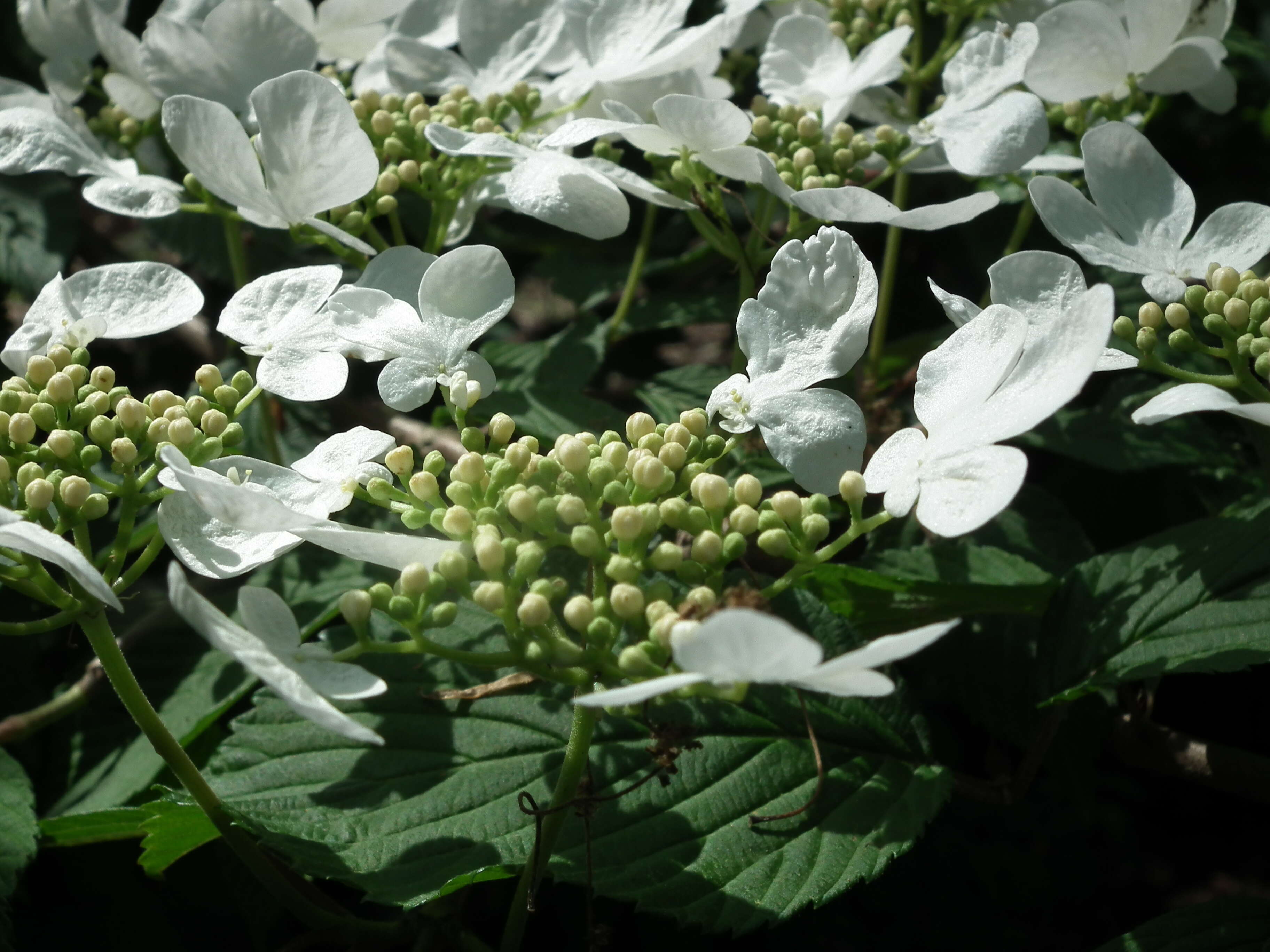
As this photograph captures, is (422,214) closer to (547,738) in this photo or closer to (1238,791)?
(547,738)

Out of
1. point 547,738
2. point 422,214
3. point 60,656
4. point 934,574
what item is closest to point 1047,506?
point 934,574

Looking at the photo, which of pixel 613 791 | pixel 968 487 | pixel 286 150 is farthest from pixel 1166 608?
pixel 286 150

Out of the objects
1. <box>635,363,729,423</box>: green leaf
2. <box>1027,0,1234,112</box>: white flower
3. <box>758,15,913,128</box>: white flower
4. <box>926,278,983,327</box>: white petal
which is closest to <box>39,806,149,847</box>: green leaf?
<box>635,363,729,423</box>: green leaf

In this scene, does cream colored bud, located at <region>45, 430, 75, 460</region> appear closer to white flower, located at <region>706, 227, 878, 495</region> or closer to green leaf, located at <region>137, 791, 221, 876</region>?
green leaf, located at <region>137, 791, 221, 876</region>

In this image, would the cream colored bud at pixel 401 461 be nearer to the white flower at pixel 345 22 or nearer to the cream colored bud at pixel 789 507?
the cream colored bud at pixel 789 507

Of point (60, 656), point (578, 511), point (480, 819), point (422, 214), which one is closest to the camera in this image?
point (578, 511)

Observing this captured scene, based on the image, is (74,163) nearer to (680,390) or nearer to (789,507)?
(680,390)
